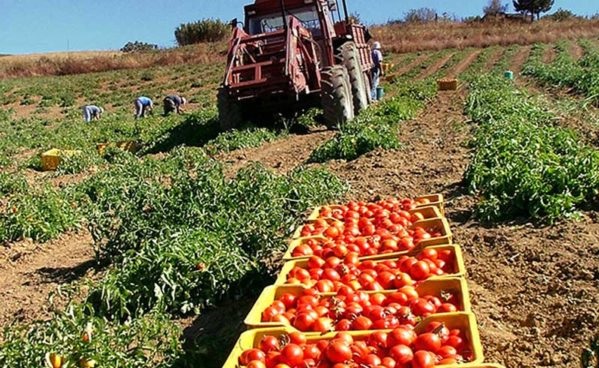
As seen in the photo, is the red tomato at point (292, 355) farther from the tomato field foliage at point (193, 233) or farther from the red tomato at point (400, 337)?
the tomato field foliage at point (193, 233)

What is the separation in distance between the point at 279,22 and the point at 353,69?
189 cm

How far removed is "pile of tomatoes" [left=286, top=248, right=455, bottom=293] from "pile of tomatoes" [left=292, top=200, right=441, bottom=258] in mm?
178

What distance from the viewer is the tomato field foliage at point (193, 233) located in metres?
4.50

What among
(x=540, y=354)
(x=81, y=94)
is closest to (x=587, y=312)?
(x=540, y=354)

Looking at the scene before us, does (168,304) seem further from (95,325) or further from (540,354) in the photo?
(540,354)

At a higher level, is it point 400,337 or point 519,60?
point 519,60

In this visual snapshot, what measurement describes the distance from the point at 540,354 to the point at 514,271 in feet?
4.33

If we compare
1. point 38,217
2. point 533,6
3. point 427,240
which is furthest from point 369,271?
point 533,6

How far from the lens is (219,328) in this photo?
14.1ft

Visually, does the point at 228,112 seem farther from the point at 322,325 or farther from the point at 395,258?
the point at 322,325

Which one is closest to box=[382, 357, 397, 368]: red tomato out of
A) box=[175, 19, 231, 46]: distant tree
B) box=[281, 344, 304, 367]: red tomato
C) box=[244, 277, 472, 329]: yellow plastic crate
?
box=[281, 344, 304, 367]: red tomato

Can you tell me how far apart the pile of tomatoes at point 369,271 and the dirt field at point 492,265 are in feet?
1.72

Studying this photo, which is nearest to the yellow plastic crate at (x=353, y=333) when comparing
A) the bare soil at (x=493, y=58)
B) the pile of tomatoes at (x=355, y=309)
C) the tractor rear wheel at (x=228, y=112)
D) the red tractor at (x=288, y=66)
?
the pile of tomatoes at (x=355, y=309)

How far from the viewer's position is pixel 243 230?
16.9 feet
